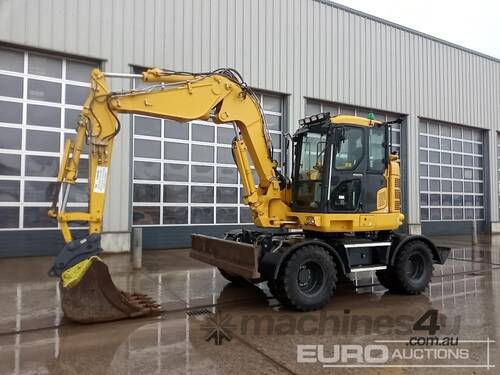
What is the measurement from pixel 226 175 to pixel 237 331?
30.6 feet

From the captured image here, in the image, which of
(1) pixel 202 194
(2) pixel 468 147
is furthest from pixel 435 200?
(1) pixel 202 194

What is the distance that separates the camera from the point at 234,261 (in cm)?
654

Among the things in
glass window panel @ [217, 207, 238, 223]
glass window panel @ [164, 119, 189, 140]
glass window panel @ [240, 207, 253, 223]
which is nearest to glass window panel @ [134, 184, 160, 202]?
glass window panel @ [164, 119, 189, 140]

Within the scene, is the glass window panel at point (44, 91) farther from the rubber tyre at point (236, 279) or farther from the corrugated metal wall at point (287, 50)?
the rubber tyre at point (236, 279)

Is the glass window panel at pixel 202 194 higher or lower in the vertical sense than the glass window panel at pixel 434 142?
lower

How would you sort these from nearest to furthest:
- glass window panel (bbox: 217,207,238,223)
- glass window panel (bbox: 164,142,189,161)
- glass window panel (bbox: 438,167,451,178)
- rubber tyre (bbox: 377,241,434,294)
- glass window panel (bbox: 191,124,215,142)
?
1. rubber tyre (bbox: 377,241,434,294)
2. glass window panel (bbox: 164,142,189,161)
3. glass window panel (bbox: 191,124,215,142)
4. glass window panel (bbox: 217,207,238,223)
5. glass window panel (bbox: 438,167,451,178)

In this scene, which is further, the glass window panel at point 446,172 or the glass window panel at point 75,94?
the glass window panel at point 446,172

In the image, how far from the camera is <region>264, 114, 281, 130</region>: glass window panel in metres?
15.1

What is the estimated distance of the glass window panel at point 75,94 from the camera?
11.8 meters

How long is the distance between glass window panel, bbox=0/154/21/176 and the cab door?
8400mm

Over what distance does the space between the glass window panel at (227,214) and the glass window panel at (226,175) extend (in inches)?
35.1

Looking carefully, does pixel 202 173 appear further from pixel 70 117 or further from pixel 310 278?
pixel 310 278

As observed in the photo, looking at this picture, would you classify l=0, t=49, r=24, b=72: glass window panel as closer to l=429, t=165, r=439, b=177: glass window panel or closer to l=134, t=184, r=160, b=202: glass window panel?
l=134, t=184, r=160, b=202: glass window panel

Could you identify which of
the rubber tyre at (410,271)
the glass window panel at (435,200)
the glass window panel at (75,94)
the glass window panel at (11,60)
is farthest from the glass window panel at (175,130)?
the glass window panel at (435,200)
